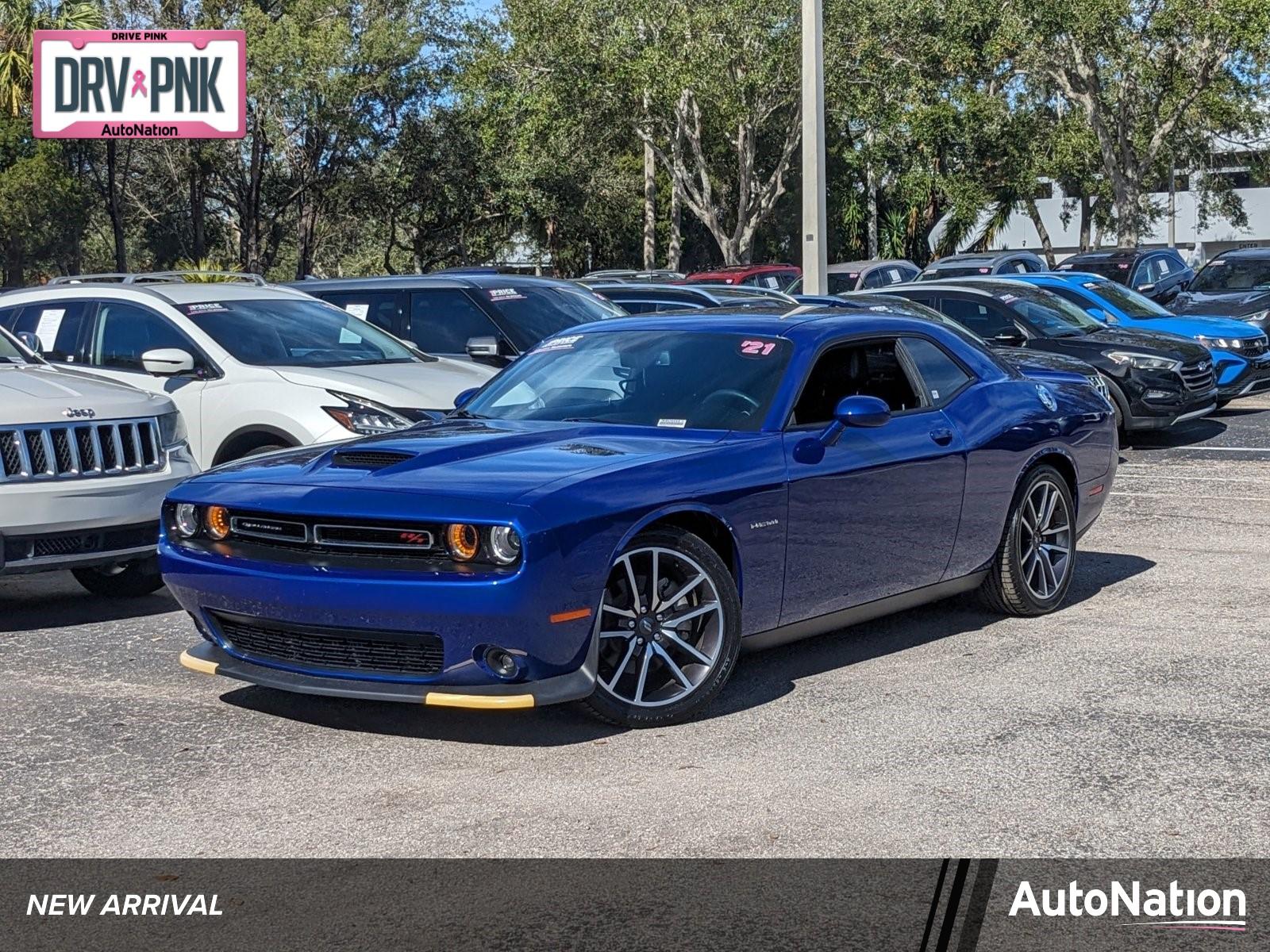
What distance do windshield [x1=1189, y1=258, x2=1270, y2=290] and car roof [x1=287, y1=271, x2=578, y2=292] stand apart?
1226cm

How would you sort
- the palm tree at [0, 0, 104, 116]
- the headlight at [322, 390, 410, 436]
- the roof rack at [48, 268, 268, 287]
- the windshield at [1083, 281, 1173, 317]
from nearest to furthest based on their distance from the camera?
the headlight at [322, 390, 410, 436] < the roof rack at [48, 268, 268, 287] < the windshield at [1083, 281, 1173, 317] < the palm tree at [0, 0, 104, 116]

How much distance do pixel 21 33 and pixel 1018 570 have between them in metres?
33.5

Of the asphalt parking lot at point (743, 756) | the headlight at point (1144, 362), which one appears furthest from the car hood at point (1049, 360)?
the asphalt parking lot at point (743, 756)

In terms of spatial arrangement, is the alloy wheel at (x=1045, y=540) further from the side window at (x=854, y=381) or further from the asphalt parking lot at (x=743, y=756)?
the side window at (x=854, y=381)

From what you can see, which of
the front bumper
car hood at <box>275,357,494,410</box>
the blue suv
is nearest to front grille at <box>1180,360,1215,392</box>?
the blue suv

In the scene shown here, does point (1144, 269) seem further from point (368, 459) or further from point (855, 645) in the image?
point (368, 459)

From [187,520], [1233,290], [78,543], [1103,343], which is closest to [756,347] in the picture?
[187,520]

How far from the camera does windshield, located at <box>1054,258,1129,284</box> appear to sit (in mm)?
26875

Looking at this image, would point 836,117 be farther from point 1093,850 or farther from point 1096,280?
point 1093,850

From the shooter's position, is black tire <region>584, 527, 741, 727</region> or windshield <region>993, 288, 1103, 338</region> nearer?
black tire <region>584, 527, 741, 727</region>

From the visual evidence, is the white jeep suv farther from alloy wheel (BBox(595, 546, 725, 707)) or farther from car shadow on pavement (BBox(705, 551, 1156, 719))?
alloy wheel (BBox(595, 546, 725, 707))

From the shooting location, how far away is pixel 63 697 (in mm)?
6680

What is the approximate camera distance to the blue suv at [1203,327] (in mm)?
17500

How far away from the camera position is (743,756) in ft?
18.6
